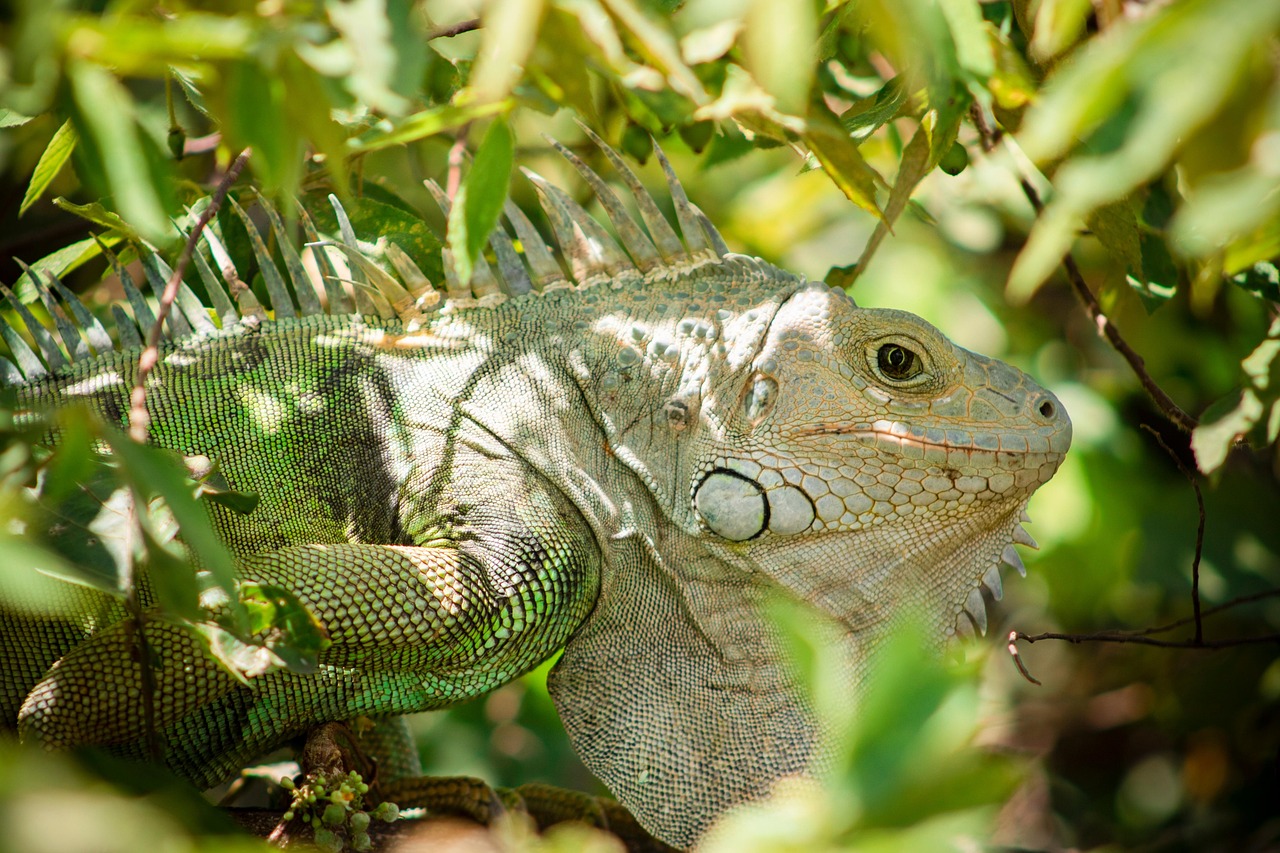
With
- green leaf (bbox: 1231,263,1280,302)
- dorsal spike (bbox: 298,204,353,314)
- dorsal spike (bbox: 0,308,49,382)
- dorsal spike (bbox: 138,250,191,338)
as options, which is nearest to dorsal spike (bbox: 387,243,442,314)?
dorsal spike (bbox: 298,204,353,314)

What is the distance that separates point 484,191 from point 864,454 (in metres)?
1.26

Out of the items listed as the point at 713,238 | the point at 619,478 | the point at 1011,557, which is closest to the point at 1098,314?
the point at 1011,557

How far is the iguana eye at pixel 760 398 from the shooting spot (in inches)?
101

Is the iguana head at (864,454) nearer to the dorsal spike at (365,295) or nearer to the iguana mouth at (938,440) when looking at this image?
the iguana mouth at (938,440)

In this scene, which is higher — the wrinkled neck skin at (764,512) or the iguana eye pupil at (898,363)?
the iguana eye pupil at (898,363)

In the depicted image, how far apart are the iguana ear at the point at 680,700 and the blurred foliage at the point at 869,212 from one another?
17 cm

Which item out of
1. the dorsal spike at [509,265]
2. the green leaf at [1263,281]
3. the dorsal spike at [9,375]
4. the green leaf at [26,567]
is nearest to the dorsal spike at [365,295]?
the dorsal spike at [509,265]

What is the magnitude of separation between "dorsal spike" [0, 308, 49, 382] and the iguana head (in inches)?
61.6

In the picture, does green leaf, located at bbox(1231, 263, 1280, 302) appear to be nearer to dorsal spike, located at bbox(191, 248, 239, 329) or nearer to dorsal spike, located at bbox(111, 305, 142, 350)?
dorsal spike, located at bbox(191, 248, 239, 329)

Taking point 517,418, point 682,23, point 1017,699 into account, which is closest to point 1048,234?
point 682,23

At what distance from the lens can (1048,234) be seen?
49.3 inches

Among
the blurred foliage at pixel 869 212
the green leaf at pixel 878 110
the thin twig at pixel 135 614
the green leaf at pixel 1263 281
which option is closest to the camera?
the blurred foliage at pixel 869 212

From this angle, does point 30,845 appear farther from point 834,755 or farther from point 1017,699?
point 1017,699

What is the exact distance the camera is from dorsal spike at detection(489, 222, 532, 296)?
2795 mm
